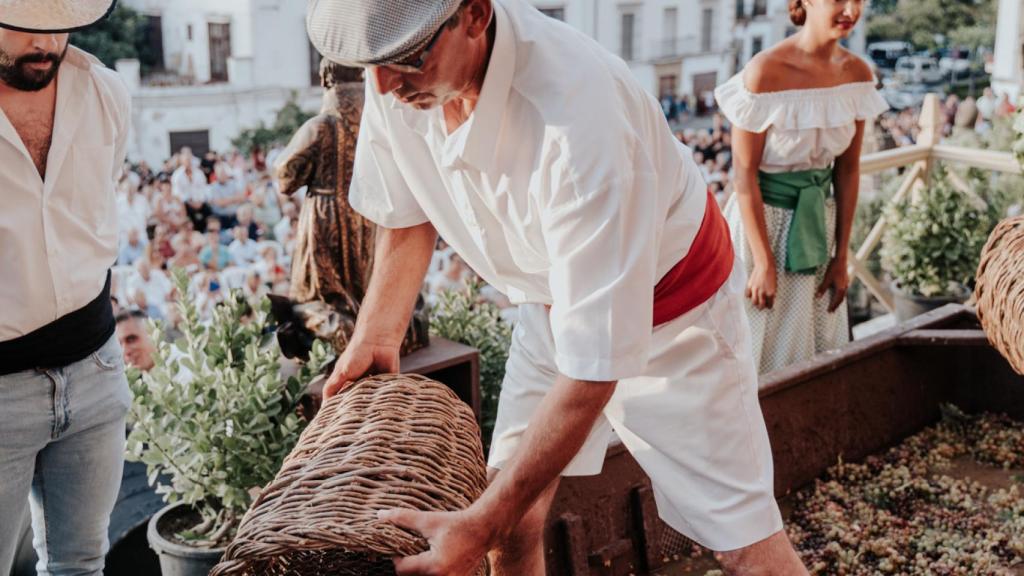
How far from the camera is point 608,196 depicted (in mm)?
1860

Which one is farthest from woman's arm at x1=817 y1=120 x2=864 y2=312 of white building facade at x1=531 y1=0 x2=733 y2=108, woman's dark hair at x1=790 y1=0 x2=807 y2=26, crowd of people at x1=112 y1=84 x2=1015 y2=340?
white building facade at x1=531 y1=0 x2=733 y2=108

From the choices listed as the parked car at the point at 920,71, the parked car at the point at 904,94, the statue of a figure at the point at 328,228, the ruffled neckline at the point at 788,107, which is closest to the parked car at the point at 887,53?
the parked car at the point at 920,71

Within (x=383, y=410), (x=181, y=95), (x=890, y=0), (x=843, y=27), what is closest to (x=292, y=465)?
(x=383, y=410)

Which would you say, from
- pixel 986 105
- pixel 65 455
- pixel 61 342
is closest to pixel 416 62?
pixel 61 342

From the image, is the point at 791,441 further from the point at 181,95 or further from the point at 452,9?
the point at 181,95

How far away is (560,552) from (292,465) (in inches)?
53.6

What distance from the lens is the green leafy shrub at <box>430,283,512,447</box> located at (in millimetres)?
4102

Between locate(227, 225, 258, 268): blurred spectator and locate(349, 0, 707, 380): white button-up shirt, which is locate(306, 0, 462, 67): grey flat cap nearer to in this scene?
locate(349, 0, 707, 380): white button-up shirt

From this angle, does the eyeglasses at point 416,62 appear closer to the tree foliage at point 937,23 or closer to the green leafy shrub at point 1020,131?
the green leafy shrub at point 1020,131

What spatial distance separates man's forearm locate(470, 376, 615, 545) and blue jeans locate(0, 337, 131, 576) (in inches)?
48.3

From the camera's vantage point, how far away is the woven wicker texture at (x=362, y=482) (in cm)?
181

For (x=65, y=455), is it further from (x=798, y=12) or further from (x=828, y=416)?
(x=798, y=12)

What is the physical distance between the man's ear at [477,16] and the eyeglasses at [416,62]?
0.07 m

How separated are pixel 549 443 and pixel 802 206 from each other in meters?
2.46
